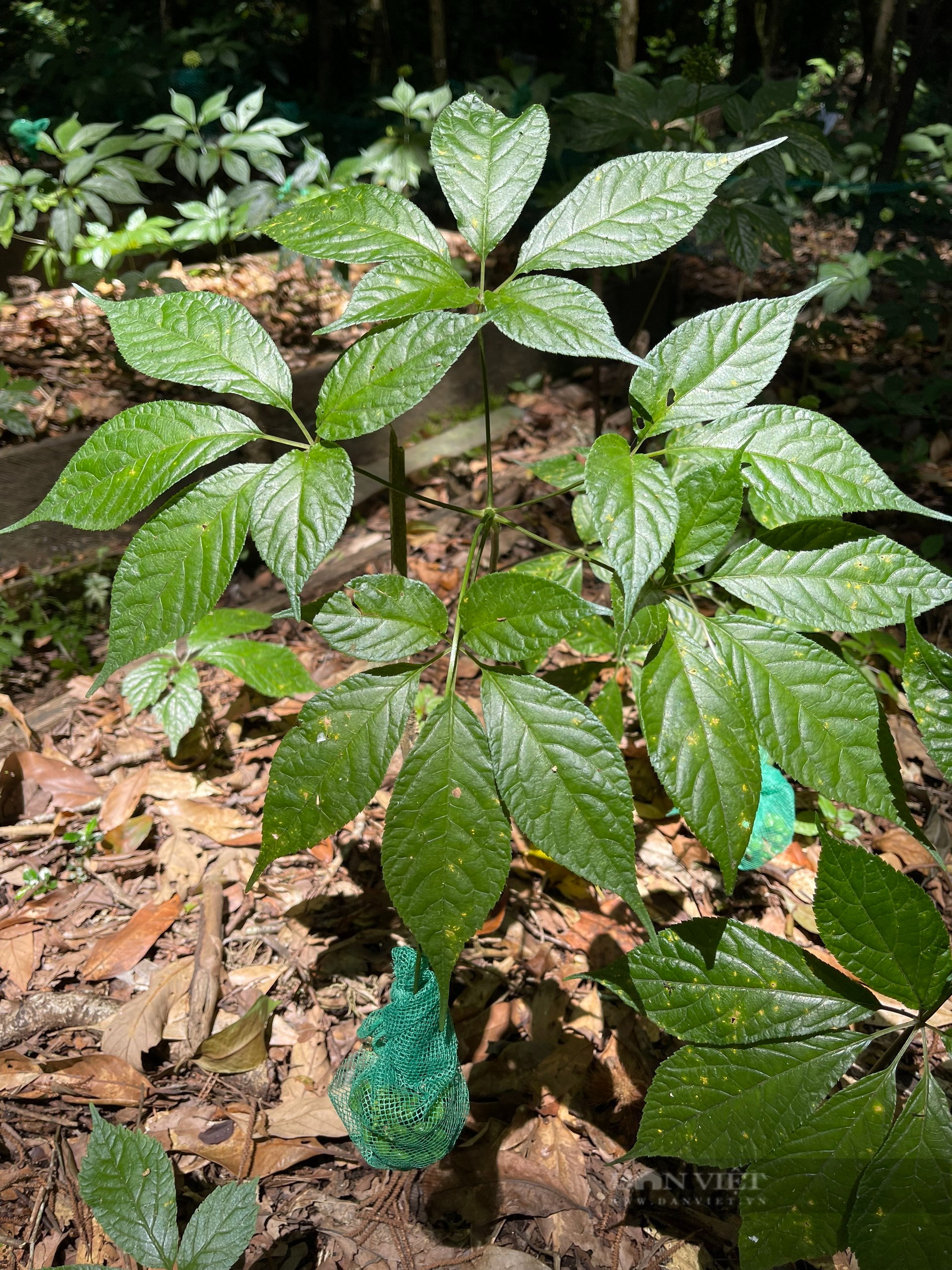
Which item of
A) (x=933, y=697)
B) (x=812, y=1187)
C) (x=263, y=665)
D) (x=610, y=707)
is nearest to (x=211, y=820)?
(x=263, y=665)

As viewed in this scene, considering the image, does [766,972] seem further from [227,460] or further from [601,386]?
[601,386]

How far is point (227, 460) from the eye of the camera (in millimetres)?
2695

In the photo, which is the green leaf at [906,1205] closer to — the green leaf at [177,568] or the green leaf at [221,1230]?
the green leaf at [221,1230]

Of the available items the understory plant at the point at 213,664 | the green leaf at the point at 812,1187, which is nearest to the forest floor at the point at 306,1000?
the understory plant at the point at 213,664

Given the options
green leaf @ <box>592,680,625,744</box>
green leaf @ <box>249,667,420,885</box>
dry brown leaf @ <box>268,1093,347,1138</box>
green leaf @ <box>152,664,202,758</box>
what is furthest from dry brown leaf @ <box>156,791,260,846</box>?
green leaf @ <box>249,667,420,885</box>

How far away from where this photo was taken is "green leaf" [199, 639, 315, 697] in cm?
170

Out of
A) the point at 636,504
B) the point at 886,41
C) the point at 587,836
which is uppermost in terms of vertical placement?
the point at 886,41

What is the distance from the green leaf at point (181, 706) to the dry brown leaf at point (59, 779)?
10.4 inches

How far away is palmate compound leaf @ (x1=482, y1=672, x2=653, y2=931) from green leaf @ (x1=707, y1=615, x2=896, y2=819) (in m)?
0.17

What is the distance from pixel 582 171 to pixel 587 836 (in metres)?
2.96

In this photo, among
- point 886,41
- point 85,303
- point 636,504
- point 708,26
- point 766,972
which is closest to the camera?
point 636,504

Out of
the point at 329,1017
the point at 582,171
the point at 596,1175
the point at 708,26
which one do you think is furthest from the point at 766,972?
the point at 708,26

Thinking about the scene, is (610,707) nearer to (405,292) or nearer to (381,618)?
(381,618)

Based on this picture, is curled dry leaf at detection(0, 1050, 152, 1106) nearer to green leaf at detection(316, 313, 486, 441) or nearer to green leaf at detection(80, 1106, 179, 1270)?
green leaf at detection(80, 1106, 179, 1270)
